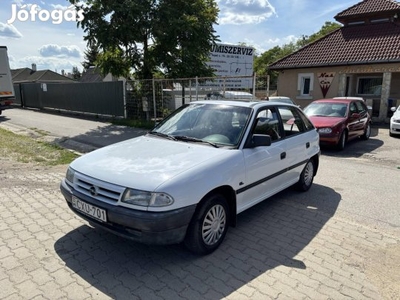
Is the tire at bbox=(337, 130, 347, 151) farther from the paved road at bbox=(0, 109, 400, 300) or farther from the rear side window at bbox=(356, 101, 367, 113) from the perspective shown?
the paved road at bbox=(0, 109, 400, 300)

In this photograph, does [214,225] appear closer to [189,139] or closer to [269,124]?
[189,139]

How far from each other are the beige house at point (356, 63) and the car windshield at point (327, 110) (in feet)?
24.1

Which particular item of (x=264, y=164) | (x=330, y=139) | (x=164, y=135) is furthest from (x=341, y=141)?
(x=164, y=135)

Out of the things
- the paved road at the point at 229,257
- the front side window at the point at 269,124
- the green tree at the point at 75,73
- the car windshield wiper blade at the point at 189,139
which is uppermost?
the green tree at the point at 75,73

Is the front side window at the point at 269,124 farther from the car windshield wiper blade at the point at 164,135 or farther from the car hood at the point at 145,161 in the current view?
the car windshield wiper blade at the point at 164,135

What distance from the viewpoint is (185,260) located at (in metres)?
3.41

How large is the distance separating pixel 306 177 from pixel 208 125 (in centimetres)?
239

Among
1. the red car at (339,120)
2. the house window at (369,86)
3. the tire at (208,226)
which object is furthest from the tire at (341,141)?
the house window at (369,86)

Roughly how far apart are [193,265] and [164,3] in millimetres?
13300

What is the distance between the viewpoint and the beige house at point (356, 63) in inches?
645

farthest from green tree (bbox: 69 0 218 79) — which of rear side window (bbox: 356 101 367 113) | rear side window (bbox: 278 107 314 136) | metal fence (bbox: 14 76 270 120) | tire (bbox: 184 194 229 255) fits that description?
tire (bbox: 184 194 229 255)

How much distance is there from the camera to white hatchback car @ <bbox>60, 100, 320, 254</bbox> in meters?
3.00

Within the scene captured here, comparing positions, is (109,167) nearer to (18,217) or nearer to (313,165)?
(18,217)

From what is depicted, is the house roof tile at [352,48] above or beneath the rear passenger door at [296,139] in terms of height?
above
